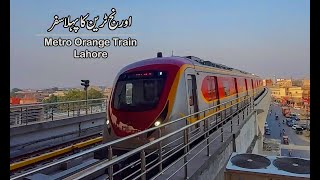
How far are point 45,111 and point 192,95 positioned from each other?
20.7 feet

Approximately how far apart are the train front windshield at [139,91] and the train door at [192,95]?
95cm

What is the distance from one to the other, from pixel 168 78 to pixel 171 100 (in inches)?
23.6

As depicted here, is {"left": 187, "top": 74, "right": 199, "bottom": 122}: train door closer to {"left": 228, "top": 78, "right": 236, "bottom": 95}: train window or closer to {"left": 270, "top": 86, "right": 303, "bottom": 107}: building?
{"left": 270, "top": 86, "right": 303, "bottom": 107}: building

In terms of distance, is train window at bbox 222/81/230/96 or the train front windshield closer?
the train front windshield

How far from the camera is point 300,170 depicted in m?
3.73

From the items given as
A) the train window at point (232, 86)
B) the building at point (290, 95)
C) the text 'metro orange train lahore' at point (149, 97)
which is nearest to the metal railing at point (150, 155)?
the text 'metro orange train lahore' at point (149, 97)

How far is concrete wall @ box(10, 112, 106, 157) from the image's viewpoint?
Result: 9.18m

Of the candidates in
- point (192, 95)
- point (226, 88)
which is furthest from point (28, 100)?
point (226, 88)

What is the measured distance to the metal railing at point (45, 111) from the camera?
31.7 ft

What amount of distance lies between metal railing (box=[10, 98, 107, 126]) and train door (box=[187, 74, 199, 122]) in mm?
5231

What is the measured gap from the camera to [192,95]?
784 centimetres

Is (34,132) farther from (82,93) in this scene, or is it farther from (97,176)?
(82,93)

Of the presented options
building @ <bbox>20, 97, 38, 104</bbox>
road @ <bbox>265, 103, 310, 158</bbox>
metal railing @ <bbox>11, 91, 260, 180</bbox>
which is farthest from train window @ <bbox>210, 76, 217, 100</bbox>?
road @ <bbox>265, 103, 310, 158</bbox>
